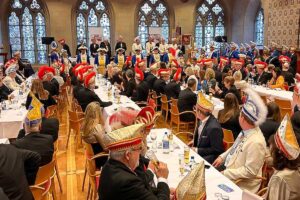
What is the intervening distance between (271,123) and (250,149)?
1.49 m

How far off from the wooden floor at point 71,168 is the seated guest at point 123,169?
2.94 metres

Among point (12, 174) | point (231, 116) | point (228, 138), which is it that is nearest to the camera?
point (12, 174)

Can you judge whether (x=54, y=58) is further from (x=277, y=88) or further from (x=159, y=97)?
(x=277, y=88)

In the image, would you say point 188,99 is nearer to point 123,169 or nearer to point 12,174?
point 12,174

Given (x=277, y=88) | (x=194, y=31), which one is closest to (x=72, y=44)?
(x=194, y=31)

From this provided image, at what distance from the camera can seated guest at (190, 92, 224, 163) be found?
4.73m

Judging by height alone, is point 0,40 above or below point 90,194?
above

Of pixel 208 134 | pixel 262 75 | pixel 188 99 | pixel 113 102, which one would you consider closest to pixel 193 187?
pixel 208 134

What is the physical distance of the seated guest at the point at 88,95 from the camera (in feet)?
25.9

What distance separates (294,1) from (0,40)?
16028 millimetres

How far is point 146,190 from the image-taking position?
107 inches

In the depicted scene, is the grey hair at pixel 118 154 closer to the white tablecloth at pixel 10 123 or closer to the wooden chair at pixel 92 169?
the wooden chair at pixel 92 169

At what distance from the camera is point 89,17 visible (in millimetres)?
21578

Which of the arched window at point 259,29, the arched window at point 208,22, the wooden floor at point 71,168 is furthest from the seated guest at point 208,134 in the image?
the arched window at point 208,22
